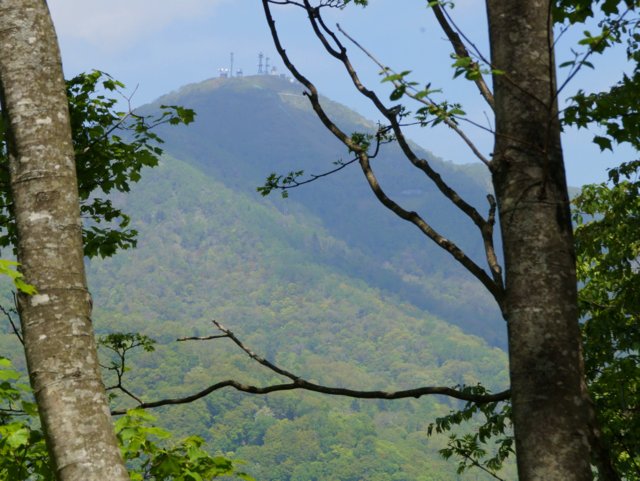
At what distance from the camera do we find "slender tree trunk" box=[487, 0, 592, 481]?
9.18 feet

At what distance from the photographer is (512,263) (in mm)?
3027

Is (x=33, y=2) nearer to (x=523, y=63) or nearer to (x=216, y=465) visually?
(x=523, y=63)

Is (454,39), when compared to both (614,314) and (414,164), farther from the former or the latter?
(614,314)

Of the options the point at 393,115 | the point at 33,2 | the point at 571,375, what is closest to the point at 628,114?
the point at 393,115

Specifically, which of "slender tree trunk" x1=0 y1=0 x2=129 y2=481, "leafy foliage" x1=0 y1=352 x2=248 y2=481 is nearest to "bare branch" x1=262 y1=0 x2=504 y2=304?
"slender tree trunk" x1=0 y1=0 x2=129 y2=481

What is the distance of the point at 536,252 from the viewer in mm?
2994

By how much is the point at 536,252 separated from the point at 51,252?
5.22 ft

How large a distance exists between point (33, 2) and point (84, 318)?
47.9 inches

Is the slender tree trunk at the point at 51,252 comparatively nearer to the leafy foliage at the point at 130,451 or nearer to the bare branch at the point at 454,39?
the leafy foliage at the point at 130,451

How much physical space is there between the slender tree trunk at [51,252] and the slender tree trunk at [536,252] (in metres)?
1.29

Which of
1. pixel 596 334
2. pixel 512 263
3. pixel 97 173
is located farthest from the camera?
pixel 596 334

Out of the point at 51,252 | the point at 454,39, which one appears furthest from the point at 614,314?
the point at 51,252

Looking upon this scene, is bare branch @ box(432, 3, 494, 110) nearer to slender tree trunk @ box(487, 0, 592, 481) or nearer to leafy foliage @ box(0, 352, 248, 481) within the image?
slender tree trunk @ box(487, 0, 592, 481)

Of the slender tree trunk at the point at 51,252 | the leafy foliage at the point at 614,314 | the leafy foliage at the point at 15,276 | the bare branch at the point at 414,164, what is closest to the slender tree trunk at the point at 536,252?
the bare branch at the point at 414,164
